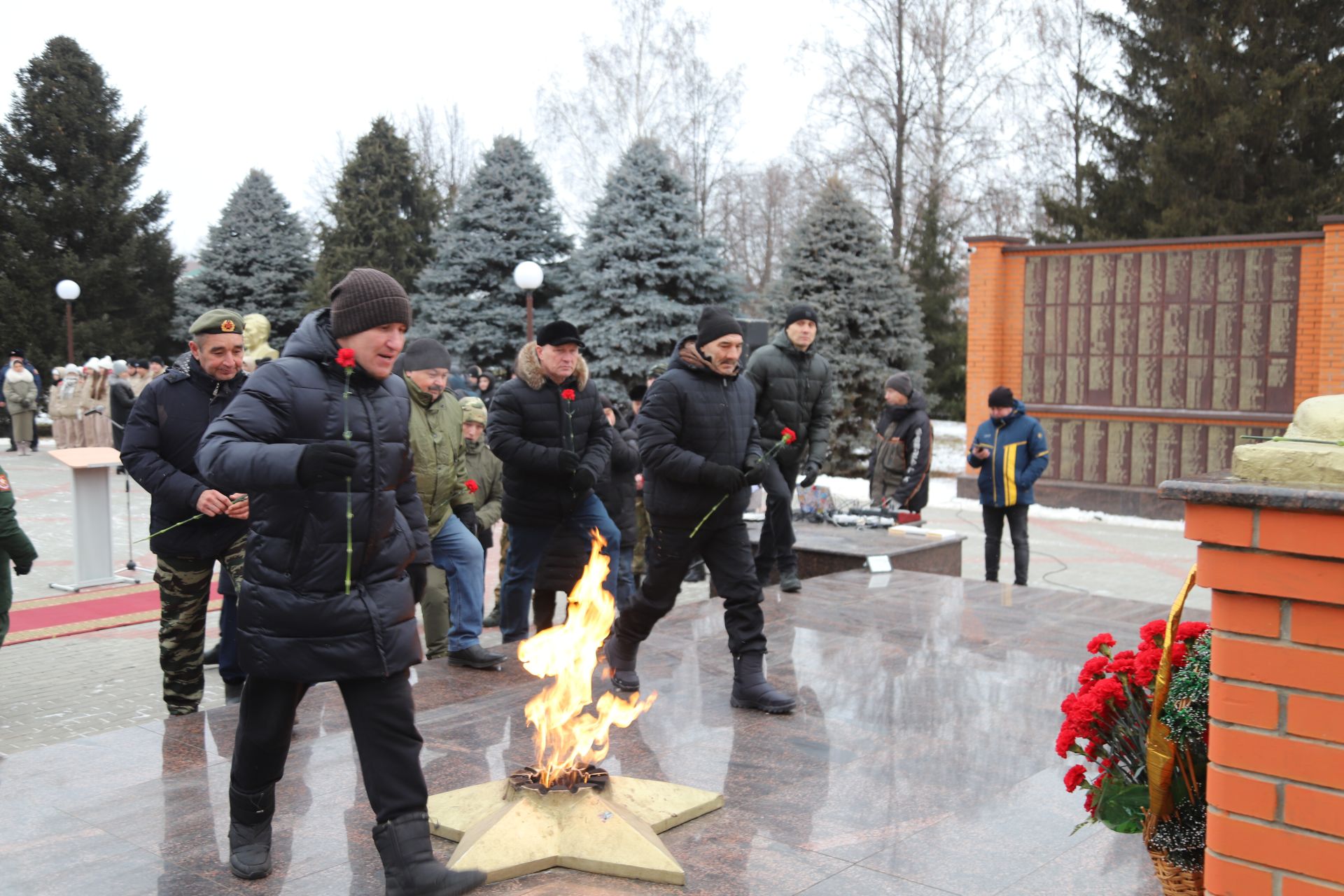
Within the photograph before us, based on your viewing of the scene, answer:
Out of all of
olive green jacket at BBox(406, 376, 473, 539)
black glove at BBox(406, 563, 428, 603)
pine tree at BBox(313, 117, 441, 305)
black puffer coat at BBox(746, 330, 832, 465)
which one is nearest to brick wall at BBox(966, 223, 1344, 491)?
black puffer coat at BBox(746, 330, 832, 465)

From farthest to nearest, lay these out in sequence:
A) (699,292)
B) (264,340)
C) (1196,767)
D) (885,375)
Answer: (699,292) < (885,375) < (264,340) < (1196,767)

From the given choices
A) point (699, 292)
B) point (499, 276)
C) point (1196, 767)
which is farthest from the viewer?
point (499, 276)

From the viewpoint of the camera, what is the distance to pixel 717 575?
572 cm

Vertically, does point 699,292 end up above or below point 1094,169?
below

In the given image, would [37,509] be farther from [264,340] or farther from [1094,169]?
[1094,169]

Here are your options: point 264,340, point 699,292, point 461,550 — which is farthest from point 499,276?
point 461,550

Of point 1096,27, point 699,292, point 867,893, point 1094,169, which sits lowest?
point 867,893

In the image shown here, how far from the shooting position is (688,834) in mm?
4023

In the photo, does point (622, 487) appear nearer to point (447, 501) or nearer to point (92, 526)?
point (447, 501)

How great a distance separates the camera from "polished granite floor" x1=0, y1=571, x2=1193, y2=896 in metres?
3.69

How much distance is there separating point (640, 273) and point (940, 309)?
11.3 m

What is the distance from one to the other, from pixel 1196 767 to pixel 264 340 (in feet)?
22.2

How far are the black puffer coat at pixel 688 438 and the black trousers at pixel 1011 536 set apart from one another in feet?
14.9

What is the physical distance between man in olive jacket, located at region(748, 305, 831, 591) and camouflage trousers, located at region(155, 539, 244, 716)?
150 inches
